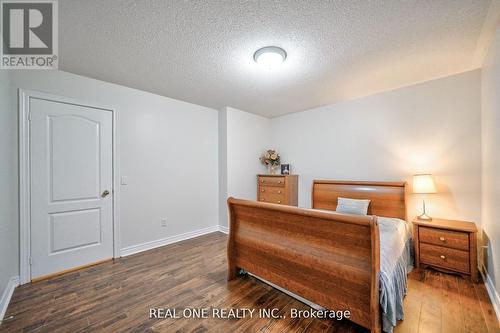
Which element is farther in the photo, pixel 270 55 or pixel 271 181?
pixel 271 181

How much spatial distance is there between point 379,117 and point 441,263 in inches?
82.2

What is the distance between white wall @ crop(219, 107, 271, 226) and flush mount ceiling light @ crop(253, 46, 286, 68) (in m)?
1.88

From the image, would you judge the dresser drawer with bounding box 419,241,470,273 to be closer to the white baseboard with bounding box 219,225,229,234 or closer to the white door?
the white baseboard with bounding box 219,225,229,234

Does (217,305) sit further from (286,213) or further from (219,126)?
(219,126)

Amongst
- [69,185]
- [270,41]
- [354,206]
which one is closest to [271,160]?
[354,206]

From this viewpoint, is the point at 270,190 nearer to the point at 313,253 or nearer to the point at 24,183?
the point at 313,253

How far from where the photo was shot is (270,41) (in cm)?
191

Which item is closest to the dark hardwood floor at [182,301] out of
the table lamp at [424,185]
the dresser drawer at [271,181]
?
the table lamp at [424,185]

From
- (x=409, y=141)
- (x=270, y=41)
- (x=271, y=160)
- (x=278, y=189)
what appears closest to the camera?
(x=270, y=41)

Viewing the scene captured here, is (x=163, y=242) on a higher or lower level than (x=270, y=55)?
lower

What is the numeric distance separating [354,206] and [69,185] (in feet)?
12.5

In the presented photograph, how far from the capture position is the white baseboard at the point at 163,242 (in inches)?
118

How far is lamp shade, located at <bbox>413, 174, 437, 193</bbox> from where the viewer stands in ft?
8.29

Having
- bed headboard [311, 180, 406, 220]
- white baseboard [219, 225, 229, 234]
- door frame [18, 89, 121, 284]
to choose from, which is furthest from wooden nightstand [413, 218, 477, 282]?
door frame [18, 89, 121, 284]
